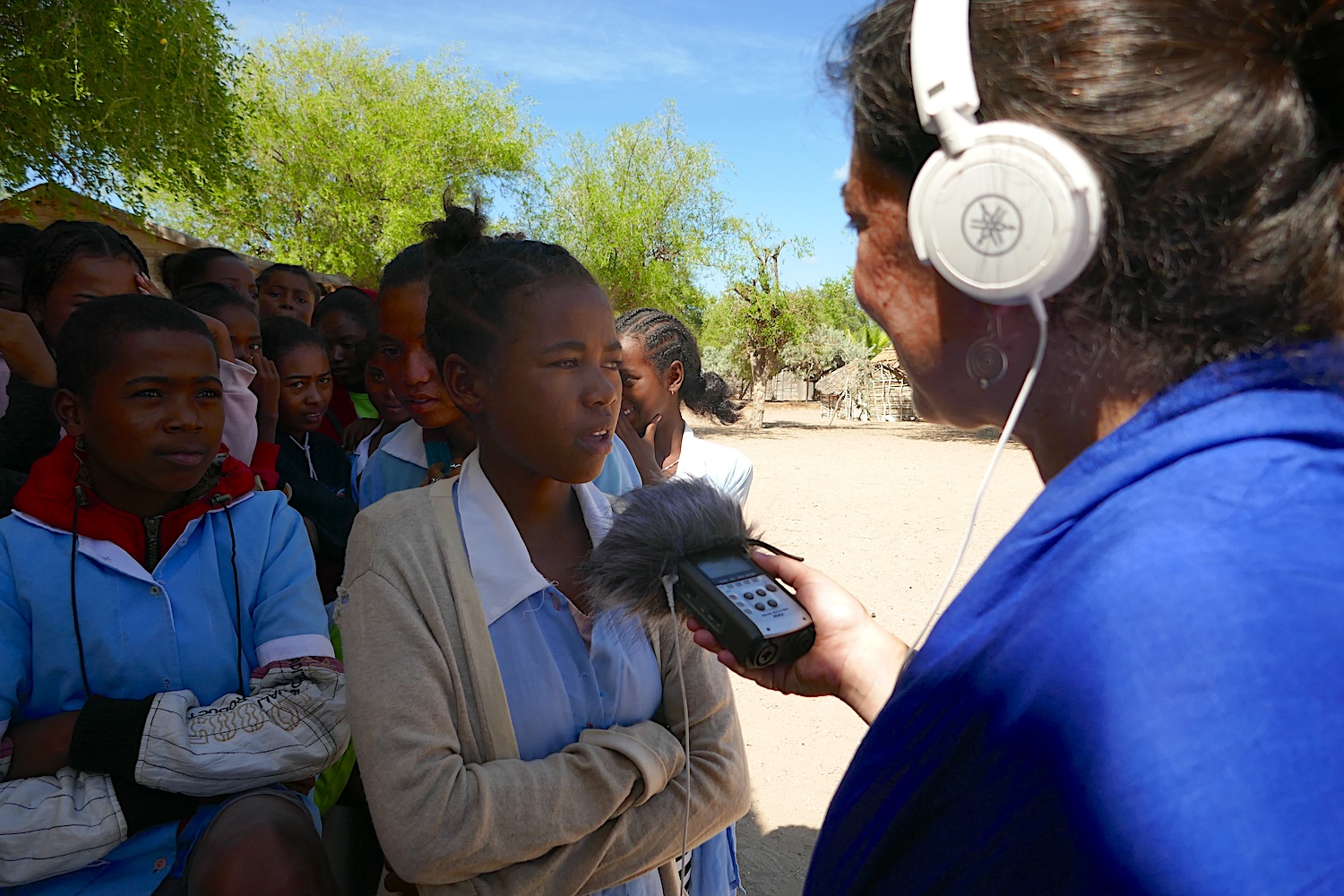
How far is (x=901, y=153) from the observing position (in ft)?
3.40

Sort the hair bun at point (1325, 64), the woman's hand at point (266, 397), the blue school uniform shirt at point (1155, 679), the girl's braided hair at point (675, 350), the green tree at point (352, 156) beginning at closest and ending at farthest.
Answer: the blue school uniform shirt at point (1155, 679)
the hair bun at point (1325, 64)
the woman's hand at point (266, 397)
the girl's braided hair at point (675, 350)
the green tree at point (352, 156)

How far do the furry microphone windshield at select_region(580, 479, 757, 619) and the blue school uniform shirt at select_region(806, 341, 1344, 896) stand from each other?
2.09ft

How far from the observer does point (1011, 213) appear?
869 mm

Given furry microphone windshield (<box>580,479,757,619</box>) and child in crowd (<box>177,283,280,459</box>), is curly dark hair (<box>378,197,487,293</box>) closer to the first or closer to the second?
child in crowd (<box>177,283,280,459</box>)

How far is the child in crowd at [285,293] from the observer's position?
5.00 meters

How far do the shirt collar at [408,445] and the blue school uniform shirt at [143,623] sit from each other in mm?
589

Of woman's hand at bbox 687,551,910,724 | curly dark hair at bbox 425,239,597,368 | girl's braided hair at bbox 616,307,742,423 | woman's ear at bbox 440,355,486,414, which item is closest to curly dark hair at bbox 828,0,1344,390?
woman's hand at bbox 687,551,910,724

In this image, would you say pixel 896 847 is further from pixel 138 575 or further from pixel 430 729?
pixel 138 575

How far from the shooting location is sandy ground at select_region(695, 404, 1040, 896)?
384 cm

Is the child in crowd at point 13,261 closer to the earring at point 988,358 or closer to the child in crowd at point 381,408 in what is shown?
the child in crowd at point 381,408

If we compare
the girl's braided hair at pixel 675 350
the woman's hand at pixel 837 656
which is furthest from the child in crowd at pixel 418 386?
the woman's hand at pixel 837 656

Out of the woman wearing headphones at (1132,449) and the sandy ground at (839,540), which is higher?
the woman wearing headphones at (1132,449)

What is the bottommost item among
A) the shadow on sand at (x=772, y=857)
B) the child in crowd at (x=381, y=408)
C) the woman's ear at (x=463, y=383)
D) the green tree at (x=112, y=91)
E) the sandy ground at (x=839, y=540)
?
the sandy ground at (x=839, y=540)

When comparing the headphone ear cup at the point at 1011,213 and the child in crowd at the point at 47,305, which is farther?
the child in crowd at the point at 47,305
